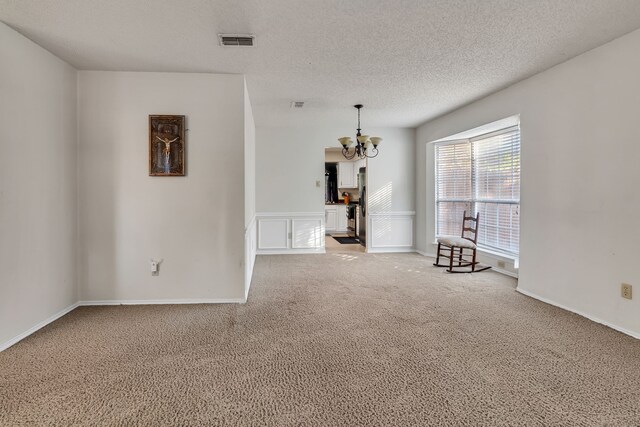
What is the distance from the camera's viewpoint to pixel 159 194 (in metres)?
3.41

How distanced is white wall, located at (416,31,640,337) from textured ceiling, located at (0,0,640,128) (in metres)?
0.24

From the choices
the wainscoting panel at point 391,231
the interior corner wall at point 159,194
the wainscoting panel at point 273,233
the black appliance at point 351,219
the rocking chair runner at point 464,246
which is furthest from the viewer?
the black appliance at point 351,219

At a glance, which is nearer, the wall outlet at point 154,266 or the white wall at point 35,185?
the white wall at point 35,185

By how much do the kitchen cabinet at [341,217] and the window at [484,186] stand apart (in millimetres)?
4201

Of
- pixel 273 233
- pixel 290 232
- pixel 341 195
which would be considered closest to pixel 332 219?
pixel 341 195

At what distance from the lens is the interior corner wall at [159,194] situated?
335 centimetres

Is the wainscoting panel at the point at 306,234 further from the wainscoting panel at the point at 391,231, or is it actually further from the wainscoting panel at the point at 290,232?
the wainscoting panel at the point at 391,231

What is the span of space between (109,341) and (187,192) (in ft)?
5.01

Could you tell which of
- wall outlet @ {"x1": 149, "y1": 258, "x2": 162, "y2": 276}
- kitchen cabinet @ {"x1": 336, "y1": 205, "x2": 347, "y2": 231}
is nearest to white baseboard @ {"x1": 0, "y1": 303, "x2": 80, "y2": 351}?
wall outlet @ {"x1": 149, "y1": 258, "x2": 162, "y2": 276}

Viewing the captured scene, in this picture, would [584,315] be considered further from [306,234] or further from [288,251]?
[288,251]

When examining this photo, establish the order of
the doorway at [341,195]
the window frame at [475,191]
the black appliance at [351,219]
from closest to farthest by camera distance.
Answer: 1. the window frame at [475,191]
2. the black appliance at [351,219]
3. the doorway at [341,195]

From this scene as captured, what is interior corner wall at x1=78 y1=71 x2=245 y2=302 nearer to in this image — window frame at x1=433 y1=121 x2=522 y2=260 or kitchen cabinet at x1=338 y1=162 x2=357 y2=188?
window frame at x1=433 y1=121 x2=522 y2=260

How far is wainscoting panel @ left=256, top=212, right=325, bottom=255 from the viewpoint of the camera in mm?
6238

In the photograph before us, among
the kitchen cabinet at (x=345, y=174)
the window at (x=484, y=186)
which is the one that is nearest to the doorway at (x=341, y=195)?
the kitchen cabinet at (x=345, y=174)
